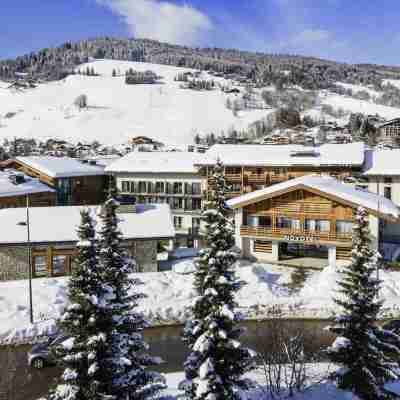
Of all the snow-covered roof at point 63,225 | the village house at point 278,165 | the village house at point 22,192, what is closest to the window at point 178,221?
the village house at point 278,165

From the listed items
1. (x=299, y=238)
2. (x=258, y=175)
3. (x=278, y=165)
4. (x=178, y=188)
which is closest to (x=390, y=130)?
(x=278, y=165)

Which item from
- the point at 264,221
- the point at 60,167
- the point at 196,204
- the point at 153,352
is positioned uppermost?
the point at 60,167

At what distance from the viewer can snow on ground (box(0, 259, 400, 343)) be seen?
28.3 m

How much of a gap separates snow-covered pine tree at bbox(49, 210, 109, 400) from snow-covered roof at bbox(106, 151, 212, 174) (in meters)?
38.8

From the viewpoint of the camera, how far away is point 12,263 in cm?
3475

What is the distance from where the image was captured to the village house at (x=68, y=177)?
55406 mm

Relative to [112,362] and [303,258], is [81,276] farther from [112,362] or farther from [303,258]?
[303,258]

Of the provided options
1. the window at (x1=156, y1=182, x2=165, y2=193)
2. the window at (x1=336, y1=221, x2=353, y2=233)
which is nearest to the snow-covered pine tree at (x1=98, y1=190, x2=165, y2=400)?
the window at (x1=336, y1=221, x2=353, y2=233)

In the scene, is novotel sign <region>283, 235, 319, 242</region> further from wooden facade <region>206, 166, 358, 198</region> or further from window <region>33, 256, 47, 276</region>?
window <region>33, 256, 47, 276</region>

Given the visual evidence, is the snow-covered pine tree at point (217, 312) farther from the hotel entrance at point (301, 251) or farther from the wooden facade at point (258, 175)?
the wooden facade at point (258, 175)

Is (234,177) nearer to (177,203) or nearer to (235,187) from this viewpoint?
(235,187)

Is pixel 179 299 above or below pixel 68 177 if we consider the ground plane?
below

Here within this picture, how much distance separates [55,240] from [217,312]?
24.1 m

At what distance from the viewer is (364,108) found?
645ft
